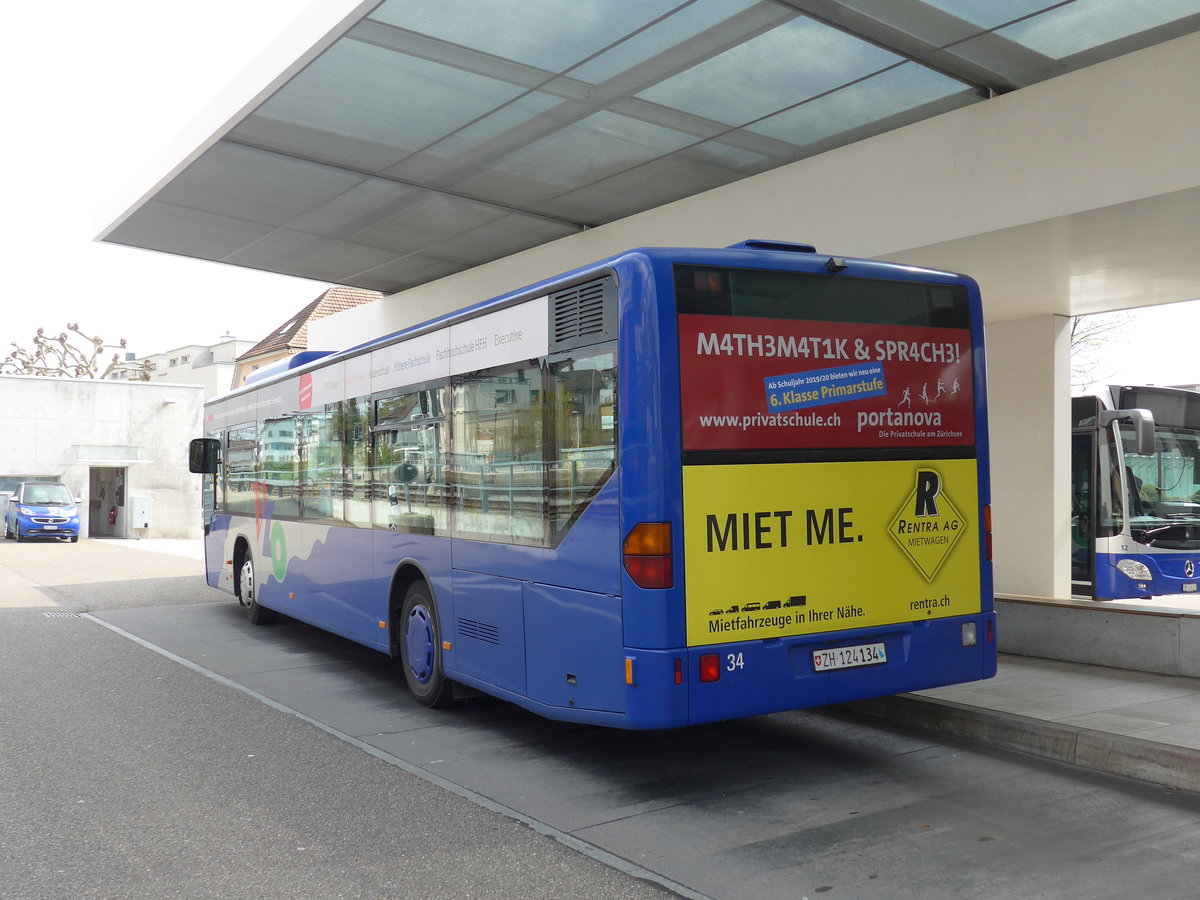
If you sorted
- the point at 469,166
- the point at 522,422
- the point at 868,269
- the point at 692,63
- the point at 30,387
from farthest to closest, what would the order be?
1. the point at 30,387
2. the point at 469,166
3. the point at 692,63
4. the point at 522,422
5. the point at 868,269

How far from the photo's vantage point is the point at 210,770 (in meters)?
6.30

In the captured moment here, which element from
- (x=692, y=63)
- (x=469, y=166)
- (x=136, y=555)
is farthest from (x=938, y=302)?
(x=136, y=555)

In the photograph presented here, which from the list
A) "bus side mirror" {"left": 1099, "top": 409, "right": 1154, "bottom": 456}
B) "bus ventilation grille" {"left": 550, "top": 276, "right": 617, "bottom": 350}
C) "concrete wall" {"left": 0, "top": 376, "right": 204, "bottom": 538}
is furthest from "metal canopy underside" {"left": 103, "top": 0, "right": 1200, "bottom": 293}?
"concrete wall" {"left": 0, "top": 376, "right": 204, "bottom": 538}

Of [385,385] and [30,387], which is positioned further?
[30,387]

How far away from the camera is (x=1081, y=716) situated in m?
6.87

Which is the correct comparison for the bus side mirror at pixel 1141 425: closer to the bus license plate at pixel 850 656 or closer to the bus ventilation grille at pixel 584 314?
the bus license plate at pixel 850 656

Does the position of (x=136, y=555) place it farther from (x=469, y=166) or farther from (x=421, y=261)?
(x=469, y=166)

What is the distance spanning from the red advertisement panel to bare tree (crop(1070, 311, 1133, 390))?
79.7 ft

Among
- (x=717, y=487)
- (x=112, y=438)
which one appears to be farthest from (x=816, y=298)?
(x=112, y=438)

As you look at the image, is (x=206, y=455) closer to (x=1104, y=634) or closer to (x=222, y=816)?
(x=222, y=816)

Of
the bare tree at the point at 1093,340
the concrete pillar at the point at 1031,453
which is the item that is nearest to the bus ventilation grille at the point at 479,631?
the concrete pillar at the point at 1031,453

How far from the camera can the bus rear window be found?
18.3 ft

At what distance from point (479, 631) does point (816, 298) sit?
3.07m

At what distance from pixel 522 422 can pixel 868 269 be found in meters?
2.22
